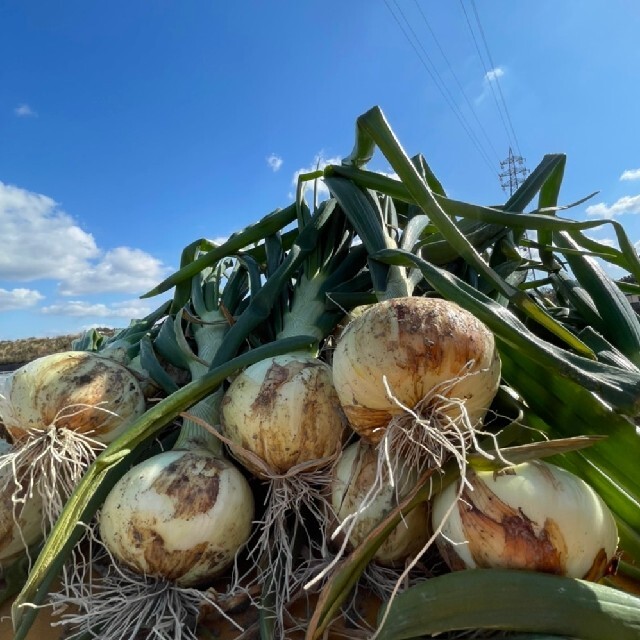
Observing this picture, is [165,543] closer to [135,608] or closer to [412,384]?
[135,608]

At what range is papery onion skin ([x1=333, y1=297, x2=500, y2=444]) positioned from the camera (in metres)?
0.67

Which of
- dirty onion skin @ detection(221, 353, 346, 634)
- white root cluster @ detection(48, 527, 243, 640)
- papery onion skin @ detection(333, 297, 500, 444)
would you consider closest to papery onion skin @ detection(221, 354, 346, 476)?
dirty onion skin @ detection(221, 353, 346, 634)

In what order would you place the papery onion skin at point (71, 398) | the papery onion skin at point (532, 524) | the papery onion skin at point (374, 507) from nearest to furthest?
1. the papery onion skin at point (532, 524)
2. the papery onion skin at point (374, 507)
3. the papery onion skin at point (71, 398)

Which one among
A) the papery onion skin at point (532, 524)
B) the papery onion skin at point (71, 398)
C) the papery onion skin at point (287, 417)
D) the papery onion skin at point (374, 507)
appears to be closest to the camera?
the papery onion skin at point (532, 524)

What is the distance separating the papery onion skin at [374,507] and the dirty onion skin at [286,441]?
5cm

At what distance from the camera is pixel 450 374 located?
682mm

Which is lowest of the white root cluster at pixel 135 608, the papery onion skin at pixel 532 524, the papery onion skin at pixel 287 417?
the white root cluster at pixel 135 608

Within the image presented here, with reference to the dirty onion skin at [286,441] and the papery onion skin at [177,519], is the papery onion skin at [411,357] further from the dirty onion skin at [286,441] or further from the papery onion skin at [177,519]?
the papery onion skin at [177,519]

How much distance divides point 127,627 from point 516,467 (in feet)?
1.93

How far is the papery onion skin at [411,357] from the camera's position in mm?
670

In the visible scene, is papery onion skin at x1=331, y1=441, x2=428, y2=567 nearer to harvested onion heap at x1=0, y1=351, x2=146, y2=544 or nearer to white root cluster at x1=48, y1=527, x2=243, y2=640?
white root cluster at x1=48, y1=527, x2=243, y2=640

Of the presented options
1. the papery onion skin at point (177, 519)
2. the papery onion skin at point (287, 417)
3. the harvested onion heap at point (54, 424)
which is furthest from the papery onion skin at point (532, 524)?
the harvested onion heap at point (54, 424)

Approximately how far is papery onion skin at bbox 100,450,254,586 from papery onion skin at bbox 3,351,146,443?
0.18 meters

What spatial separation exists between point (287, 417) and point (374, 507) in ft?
0.62
